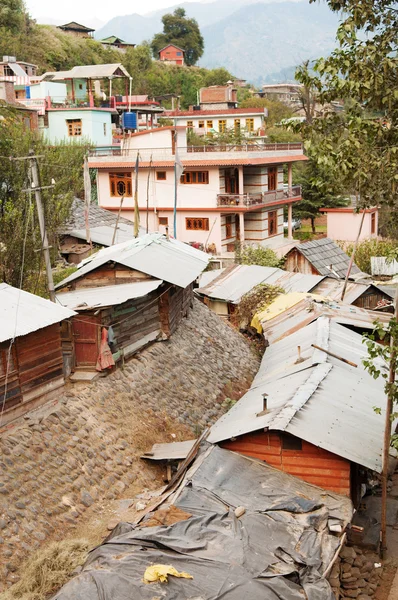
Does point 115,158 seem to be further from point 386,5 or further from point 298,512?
point 298,512

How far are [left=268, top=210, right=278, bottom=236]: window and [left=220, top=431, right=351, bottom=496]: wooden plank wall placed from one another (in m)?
30.5

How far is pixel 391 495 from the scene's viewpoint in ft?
61.2

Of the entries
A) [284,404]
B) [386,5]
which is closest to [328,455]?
[284,404]

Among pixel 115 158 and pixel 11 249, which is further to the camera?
pixel 115 158

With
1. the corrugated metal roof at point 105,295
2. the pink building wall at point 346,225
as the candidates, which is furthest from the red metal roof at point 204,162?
the corrugated metal roof at point 105,295

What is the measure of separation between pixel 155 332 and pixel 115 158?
2332 centimetres

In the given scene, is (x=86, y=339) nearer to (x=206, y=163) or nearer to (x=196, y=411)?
(x=196, y=411)

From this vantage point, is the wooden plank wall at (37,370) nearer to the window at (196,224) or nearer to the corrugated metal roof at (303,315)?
the corrugated metal roof at (303,315)

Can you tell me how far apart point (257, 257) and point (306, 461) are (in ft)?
81.4

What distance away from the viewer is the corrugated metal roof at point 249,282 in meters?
30.6

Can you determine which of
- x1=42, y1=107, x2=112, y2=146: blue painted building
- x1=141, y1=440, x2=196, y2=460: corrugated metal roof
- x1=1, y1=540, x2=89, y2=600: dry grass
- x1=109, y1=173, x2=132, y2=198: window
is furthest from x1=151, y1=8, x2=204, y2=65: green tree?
x1=1, y1=540, x2=89, y2=600: dry grass

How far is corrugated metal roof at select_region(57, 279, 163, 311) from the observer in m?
19.1

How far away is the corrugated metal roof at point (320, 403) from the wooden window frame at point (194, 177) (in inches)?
824

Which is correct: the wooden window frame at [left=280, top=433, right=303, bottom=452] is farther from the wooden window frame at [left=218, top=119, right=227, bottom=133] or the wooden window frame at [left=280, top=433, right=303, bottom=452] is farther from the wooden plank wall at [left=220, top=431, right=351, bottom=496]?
the wooden window frame at [left=218, top=119, right=227, bottom=133]
